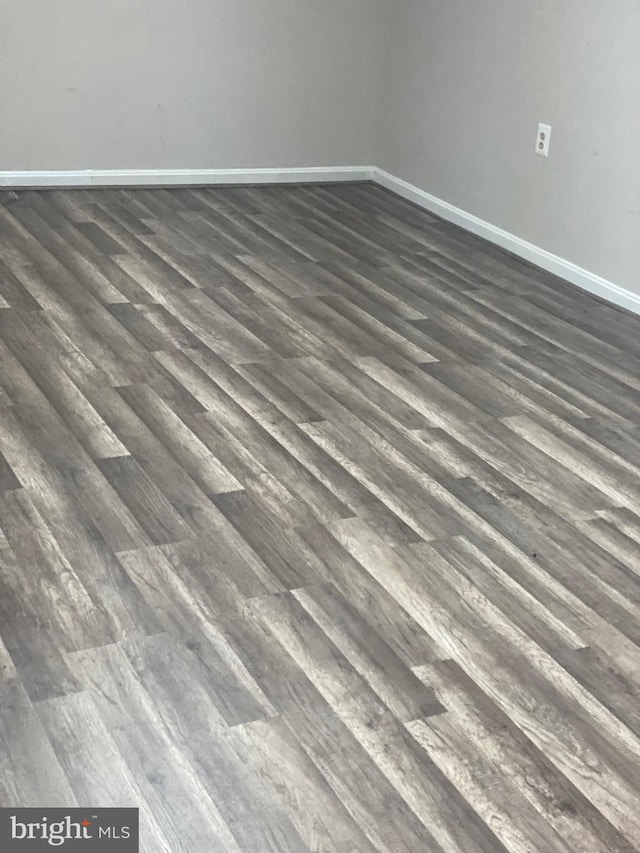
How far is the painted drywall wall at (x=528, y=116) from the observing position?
4.09 meters

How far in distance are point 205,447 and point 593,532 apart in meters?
0.94

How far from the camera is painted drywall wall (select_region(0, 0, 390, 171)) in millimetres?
4590

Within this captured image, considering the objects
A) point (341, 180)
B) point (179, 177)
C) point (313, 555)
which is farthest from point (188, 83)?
point (313, 555)

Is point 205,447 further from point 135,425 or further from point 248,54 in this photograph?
point 248,54

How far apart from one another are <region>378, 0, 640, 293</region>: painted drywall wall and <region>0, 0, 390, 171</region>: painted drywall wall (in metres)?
0.23

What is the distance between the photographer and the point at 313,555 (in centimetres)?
237

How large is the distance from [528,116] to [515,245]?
51cm

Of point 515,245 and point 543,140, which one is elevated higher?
point 543,140

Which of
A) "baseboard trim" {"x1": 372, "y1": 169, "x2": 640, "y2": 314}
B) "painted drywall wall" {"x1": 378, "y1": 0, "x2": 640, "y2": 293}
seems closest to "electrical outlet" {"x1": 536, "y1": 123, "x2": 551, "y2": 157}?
"painted drywall wall" {"x1": 378, "y1": 0, "x2": 640, "y2": 293}

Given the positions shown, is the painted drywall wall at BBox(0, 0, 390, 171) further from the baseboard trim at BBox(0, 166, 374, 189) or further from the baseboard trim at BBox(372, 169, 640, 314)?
the baseboard trim at BBox(372, 169, 640, 314)

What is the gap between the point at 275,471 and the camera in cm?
269

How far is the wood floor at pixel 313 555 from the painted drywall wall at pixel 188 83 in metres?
0.80

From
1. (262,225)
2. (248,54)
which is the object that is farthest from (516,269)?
(248,54)

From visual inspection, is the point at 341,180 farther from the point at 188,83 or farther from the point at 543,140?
the point at 543,140
